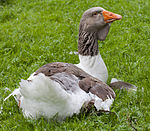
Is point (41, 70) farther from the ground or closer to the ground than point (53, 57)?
farther from the ground

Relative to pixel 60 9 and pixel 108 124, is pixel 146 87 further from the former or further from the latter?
pixel 60 9

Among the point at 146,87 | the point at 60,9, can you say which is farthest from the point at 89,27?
the point at 60,9

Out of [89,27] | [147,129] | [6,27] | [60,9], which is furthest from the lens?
[60,9]

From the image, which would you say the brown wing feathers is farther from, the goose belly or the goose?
the goose belly

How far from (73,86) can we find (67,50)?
2.80 meters

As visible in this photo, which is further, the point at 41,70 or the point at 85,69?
the point at 85,69

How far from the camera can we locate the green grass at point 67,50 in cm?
333

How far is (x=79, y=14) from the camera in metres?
7.84

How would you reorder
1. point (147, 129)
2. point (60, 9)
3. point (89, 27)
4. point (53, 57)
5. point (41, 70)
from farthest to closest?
point (60, 9)
point (53, 57)
point (89, 27)
point (41, 70)
point (147, 129)

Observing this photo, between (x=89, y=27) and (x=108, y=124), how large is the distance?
1732mm

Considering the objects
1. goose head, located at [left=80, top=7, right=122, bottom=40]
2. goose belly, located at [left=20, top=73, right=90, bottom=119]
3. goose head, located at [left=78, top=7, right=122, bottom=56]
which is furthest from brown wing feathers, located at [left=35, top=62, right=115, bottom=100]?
goose head, located at [left=80, top=7, right=122, bottom=40]

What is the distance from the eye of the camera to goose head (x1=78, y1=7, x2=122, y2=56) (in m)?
4.20

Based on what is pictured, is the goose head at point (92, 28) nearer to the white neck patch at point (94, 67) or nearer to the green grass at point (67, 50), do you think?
the white neck patch at point (94, 67)

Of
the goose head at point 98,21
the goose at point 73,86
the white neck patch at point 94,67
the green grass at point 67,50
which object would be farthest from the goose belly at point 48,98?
the goose head at point 98,21
